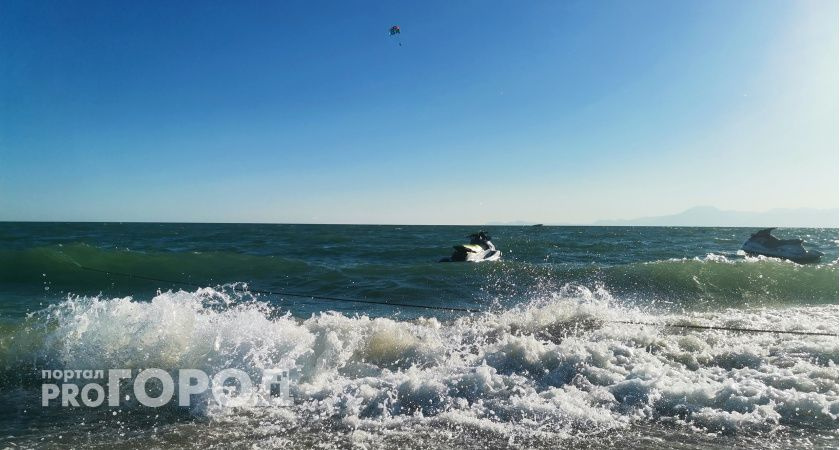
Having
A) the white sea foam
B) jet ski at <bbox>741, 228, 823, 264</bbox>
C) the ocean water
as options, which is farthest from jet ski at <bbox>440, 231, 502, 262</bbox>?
jet ski at <bbox>741, 228, 823, 264</bbox>

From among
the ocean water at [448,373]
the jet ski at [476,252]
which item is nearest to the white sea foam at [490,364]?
the ocean water at [448,373]

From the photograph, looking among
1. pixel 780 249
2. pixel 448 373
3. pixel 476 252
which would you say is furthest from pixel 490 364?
pixel 780 249

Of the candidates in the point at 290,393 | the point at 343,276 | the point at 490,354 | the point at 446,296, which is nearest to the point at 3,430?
the point at 290,393

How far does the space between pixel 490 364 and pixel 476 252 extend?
16463 millimetres

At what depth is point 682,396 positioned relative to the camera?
5.14 metres

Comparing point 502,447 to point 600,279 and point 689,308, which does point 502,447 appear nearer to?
point 689,308

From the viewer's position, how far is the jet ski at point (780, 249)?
22875 mm

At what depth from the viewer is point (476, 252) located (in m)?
22.7

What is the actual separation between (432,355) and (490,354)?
87 centimetres

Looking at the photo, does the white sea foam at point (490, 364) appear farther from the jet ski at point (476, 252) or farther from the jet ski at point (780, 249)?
the jet ski at point (780, 249)

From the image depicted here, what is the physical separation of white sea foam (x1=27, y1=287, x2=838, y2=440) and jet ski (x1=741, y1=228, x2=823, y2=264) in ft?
60.9

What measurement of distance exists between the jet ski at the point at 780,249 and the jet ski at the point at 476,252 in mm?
14859

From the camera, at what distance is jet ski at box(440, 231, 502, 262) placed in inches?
867

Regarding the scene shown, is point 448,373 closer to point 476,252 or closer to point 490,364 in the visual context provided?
point 490,364
